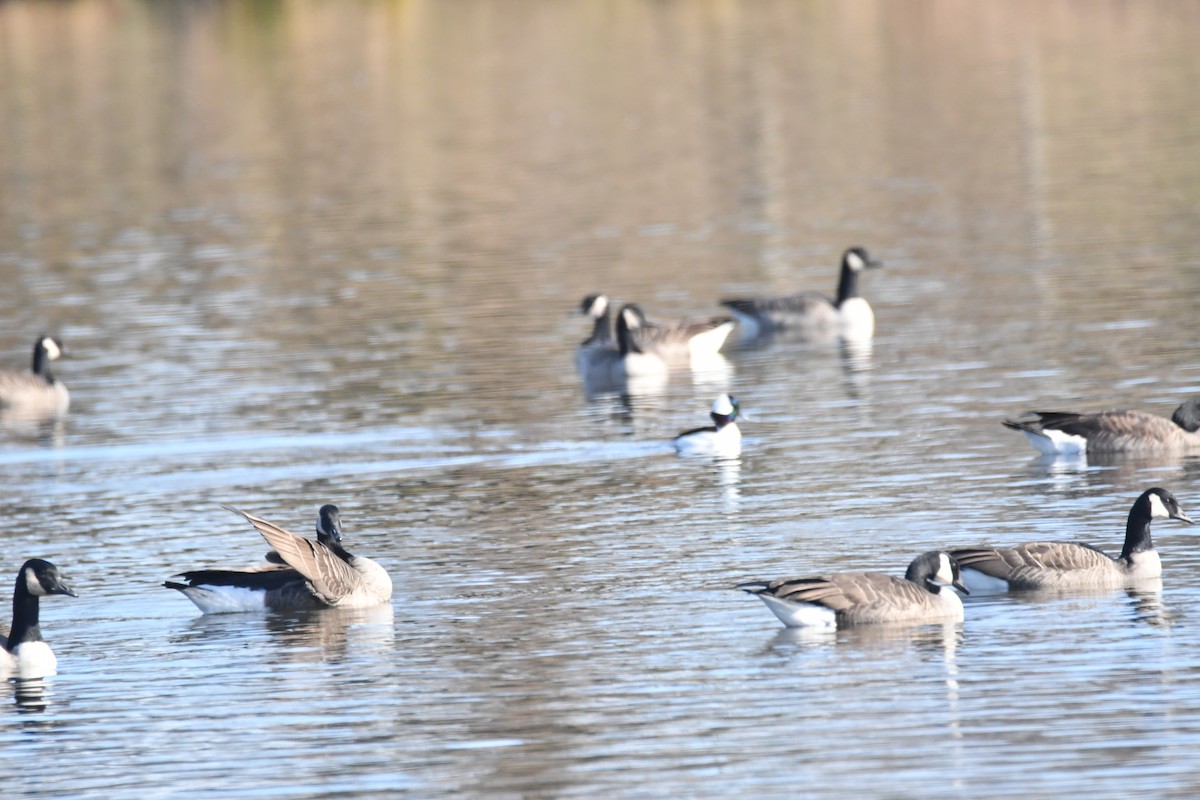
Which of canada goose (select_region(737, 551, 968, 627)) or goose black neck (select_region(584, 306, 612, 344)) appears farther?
goose black neck (select_region(584, 306, 612, 344))

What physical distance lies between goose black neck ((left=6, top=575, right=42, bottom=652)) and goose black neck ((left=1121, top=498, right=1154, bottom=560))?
309 inches

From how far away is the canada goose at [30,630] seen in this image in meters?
14.8

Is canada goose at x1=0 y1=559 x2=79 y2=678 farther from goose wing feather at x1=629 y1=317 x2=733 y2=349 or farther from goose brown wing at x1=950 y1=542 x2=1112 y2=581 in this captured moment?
goose wing feather at x1=629 y1=317 x2=733 y2=349

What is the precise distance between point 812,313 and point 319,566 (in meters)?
15.7

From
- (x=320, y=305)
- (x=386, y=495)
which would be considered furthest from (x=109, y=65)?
(x=386, y=495)

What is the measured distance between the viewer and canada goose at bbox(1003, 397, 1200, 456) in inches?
809

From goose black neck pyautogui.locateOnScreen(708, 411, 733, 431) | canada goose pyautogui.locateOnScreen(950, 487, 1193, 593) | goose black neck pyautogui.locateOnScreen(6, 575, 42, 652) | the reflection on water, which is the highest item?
goose black neck pyautogui.locateOnScreen(708, 411, 733, 431)

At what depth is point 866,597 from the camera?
48.1 feet

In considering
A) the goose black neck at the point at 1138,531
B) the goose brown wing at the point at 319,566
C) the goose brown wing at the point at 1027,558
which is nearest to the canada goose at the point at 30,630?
the goose brown wing at the point at 319,566

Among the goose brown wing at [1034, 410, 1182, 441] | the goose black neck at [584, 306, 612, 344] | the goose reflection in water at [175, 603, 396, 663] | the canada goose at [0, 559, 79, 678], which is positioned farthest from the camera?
the goose black neck at [584, 306, 612, 344]

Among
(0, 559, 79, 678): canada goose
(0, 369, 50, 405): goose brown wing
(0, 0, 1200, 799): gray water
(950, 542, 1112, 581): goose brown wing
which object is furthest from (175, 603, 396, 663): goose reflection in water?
(0, 369, 50, 405): goose brown wing

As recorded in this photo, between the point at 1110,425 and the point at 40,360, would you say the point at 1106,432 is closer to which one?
the point at 1110,425

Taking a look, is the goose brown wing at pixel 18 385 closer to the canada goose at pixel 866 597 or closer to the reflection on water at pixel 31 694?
the reflection on water at pixel 31 694

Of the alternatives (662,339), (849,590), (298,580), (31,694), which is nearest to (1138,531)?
(849,590)
